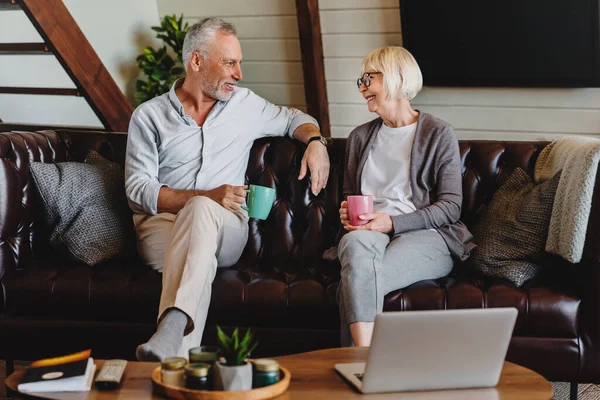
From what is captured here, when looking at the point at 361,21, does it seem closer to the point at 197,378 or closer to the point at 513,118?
the point at 513,118

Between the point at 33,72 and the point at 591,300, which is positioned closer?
the point at 591,300

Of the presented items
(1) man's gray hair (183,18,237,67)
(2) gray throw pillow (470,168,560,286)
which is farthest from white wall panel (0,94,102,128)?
(2) gray throw pillow (470,168,560,286)

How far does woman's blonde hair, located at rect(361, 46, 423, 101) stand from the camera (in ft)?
9.67

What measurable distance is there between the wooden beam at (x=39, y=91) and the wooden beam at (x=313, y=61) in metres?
1.25

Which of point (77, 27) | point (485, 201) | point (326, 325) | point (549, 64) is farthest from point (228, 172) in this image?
point (549, 64)

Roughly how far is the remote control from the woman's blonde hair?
147cm

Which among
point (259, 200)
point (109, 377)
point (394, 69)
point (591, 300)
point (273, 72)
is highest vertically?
point (394, 69)

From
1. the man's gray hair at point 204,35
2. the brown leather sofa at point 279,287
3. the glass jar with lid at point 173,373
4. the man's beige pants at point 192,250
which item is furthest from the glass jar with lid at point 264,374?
the man's gray hair at point 204,35

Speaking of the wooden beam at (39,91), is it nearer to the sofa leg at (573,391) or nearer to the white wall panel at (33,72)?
the white wall panel at (33,72)

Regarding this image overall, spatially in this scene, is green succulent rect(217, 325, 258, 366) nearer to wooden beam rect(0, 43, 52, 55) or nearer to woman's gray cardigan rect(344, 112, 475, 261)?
woman's gray cardigan rect(344, 112, 475, 261)

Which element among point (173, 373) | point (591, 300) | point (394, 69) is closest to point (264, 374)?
point (173, 373)

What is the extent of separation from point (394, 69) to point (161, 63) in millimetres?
2350

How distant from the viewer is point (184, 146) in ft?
10.3

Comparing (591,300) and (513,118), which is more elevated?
(513,118)
